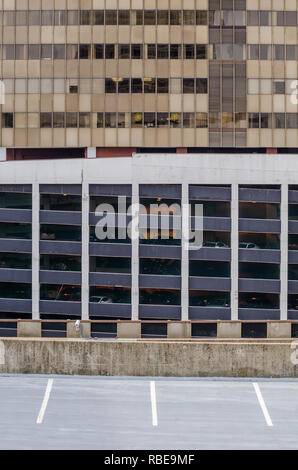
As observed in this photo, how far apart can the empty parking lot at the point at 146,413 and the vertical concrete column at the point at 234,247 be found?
41667 mm

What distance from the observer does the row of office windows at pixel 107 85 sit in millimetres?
82438

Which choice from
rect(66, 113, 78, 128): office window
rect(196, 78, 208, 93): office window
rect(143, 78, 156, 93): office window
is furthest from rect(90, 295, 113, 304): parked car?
rect(196, 78, 208, 93): office window

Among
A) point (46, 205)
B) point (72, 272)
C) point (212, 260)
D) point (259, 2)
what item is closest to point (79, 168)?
point (46, 205)

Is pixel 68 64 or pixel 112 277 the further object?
pixel 68 64

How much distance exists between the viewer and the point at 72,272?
77688 mm

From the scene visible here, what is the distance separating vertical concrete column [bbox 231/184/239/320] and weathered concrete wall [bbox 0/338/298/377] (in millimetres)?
41382

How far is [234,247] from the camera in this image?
75.8 meters

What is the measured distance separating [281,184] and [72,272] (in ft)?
75.4

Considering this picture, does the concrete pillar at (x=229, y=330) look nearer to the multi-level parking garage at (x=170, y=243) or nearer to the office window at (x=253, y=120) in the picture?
the multi-level parking garage at (x=170, y=243)

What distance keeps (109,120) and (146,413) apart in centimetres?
5601

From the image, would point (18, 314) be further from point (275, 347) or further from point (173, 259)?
point (275, 347)

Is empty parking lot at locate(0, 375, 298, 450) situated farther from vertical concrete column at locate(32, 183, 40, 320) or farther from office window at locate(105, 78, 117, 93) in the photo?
office window at locate(105, 78, 117, 93)

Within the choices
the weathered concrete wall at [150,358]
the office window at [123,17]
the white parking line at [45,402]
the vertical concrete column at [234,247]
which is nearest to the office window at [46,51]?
the office window at [123,17]

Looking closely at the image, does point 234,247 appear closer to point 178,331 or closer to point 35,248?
point 35,248
